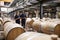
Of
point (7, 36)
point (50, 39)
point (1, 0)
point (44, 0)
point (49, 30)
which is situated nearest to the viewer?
point (50, 39)

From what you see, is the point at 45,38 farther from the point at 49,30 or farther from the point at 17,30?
the point at 49,30

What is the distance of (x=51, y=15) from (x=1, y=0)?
36.8 feet

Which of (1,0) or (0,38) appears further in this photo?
(1,0)

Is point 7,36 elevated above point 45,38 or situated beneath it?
situated beneath

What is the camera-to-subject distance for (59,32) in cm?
469

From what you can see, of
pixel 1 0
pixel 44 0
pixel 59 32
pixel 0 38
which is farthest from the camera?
pixel 1 0

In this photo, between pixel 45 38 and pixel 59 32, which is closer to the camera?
pixel 45 38

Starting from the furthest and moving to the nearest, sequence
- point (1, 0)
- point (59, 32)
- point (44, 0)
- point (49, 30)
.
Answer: point (1, 0), point (44, 0), point (49, 30), point (59, 32)

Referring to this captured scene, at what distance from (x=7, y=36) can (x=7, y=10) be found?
18.3 metres

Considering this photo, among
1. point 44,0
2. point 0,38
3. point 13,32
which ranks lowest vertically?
point 0,38

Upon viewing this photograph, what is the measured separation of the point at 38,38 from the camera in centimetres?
211

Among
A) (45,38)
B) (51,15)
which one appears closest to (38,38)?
(45,38)

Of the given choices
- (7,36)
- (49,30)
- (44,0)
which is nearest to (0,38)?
(7,36)

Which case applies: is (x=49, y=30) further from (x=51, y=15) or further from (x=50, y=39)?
(x=51, y=15)
